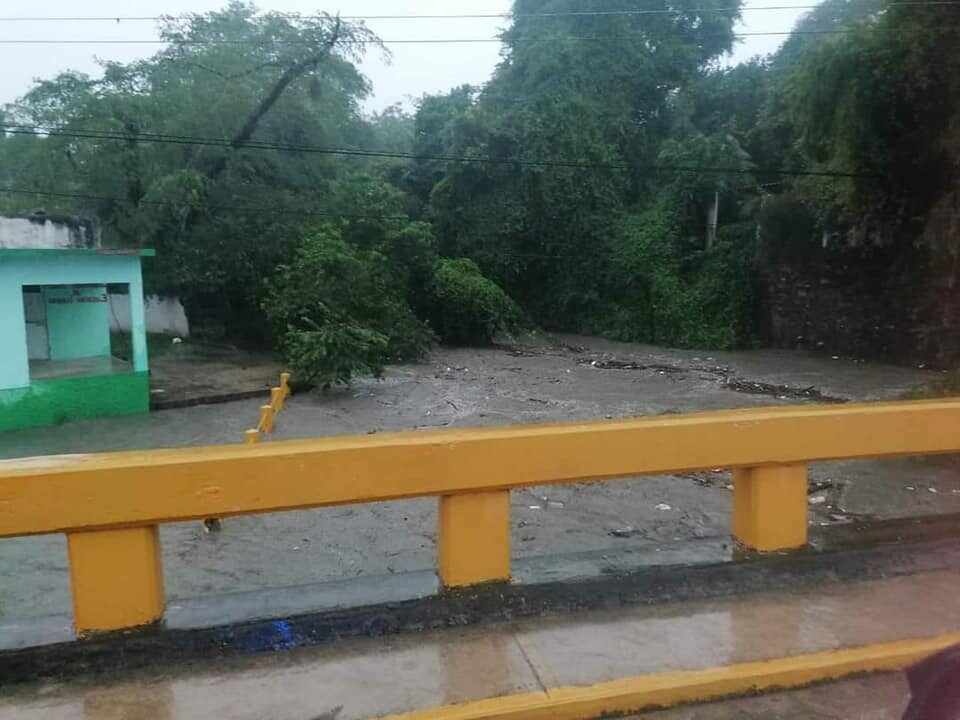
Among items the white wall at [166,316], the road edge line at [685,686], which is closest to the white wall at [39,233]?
the white wall at [166,316]

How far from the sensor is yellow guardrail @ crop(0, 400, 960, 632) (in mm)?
2924

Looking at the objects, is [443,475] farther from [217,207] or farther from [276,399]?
[217,207]

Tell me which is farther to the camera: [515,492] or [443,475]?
[515,492]

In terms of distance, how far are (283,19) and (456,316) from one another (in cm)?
1024

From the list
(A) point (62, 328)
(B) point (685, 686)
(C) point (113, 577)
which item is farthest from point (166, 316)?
(B) point (685, 686)

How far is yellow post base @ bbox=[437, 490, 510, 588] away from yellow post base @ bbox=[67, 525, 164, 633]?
1.15 metres

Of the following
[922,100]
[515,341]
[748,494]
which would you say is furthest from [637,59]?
[748,494]

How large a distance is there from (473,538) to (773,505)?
1479 millimetres

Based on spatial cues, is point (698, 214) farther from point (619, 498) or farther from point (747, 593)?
point (747, 593)

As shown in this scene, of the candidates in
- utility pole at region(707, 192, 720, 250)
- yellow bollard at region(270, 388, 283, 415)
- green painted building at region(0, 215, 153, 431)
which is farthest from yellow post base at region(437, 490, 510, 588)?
utility pole at region(707, 192, 720, 250)

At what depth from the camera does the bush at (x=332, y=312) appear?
55.0 feet

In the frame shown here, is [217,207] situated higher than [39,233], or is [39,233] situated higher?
[217,207]

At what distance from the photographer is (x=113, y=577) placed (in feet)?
9.95

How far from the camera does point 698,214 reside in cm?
2944
